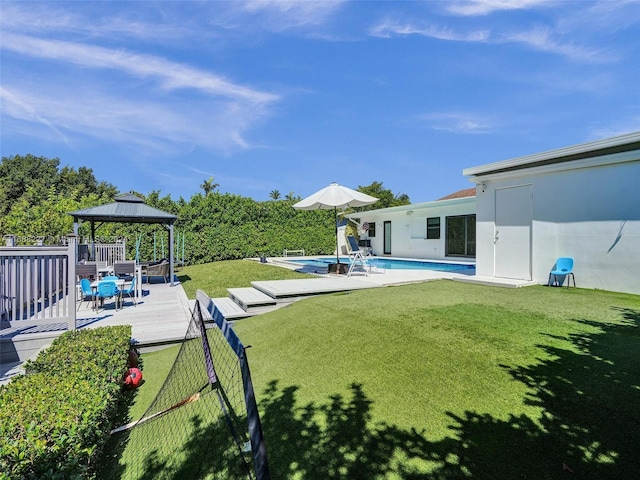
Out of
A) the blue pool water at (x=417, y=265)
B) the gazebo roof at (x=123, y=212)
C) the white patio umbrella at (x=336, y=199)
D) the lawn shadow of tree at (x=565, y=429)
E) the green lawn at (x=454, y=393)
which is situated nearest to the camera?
the lawn shadow of tree at (x=565, y=429)

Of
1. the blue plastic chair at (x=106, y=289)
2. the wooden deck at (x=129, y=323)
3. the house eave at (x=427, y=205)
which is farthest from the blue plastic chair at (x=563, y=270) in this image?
the blue plastic chair at (x=106, y=289)

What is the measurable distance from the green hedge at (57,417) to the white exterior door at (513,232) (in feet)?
32.6

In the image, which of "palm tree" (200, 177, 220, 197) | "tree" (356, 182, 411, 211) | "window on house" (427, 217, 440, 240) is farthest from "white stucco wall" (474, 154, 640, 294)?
"palm tree" (200, 177, 220, 197)

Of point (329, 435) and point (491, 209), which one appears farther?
point (491, 209)

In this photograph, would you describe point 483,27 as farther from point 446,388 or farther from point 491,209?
point 446,388

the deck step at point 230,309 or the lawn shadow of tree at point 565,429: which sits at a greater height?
the lawn shadow of tree at point 565,429

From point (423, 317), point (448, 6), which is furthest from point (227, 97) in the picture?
point (423, 317)

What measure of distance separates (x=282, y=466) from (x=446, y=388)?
1761 mm

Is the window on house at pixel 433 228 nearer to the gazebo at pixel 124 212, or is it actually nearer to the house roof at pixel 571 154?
the house roof at pixel 571 154

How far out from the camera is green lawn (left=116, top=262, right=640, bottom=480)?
7.89 ft

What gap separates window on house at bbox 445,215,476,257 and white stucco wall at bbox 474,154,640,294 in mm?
7676

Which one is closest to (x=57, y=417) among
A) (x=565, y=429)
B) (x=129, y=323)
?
(x=565, y=429)

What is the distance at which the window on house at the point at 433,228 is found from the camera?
748 inches

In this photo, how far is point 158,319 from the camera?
722 cm
